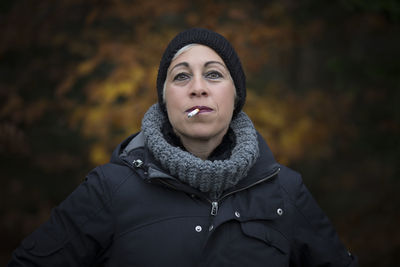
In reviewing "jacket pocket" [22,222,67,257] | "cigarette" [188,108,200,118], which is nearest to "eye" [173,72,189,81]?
"cigarette" [188,108,200,118]

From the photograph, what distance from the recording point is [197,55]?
2.04 meters

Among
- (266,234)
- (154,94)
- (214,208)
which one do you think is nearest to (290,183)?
(266,234)

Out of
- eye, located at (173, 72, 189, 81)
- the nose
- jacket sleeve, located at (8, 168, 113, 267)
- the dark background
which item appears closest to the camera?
jacket sleeve, located at (8, 168, 113, 267)

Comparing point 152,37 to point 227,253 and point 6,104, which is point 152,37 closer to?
point 6,104

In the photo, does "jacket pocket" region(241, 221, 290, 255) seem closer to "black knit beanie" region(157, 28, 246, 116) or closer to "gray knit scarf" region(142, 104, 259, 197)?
"gray knit scarf" region(142, 104, 259, 197)

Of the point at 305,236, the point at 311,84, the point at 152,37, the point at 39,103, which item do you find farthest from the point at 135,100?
the point at 311,84

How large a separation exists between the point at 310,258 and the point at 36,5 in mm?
3520

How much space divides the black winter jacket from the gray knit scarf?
1.7 inches

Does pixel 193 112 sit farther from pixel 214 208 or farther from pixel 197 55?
pixel 214 208

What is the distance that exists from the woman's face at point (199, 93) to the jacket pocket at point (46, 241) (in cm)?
80

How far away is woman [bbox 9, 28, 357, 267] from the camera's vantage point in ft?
5.79

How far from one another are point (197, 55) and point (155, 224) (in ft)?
3.07

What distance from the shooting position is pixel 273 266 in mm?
1872

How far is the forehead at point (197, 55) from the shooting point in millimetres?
2023
